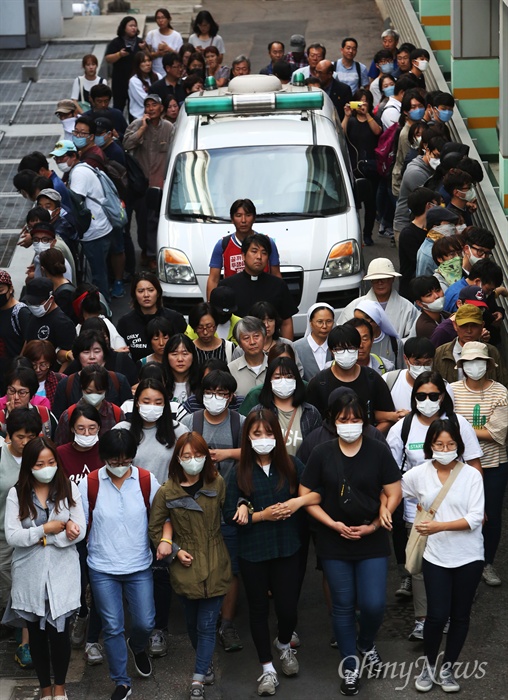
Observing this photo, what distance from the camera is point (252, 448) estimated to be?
331 inches

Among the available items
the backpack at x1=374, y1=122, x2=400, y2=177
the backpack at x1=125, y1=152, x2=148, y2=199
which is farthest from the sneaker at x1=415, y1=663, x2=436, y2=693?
the backpack at x1=374, y1=122, x2=400, y2=177

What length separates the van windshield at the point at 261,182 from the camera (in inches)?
530

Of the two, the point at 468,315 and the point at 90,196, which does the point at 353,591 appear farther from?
the point at 90,196

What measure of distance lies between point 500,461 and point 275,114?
237 inches

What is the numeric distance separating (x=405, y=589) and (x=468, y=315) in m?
1.90

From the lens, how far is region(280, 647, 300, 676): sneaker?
28.5ft

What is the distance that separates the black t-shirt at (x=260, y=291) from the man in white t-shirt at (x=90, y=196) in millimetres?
3269

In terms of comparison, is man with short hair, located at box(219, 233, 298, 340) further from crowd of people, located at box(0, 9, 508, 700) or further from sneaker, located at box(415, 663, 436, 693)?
sneaker, located at box(415, 663, 436, 693)

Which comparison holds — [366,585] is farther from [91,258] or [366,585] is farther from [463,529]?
[91,258]

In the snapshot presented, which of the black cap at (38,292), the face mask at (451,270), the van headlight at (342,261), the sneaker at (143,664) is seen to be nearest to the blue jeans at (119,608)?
the sneaker at (143,664)

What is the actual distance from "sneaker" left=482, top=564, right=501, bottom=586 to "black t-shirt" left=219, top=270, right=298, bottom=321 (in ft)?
8.74

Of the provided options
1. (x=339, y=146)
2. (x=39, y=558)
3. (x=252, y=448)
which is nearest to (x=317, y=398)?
(x=252, y=448)

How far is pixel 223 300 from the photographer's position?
10.6 meters

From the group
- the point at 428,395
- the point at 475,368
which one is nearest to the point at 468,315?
the point at 475,368
